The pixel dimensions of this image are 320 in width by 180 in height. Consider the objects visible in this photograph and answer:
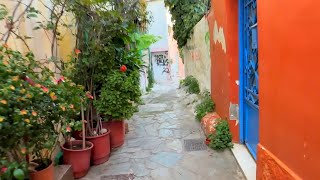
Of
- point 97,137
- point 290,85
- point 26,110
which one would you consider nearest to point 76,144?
point 97,137

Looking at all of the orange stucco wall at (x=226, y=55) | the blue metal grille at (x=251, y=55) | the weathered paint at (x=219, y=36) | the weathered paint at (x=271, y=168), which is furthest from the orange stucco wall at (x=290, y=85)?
the weathered paint at (x=219, y=36)

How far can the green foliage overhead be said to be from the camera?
10.8 m

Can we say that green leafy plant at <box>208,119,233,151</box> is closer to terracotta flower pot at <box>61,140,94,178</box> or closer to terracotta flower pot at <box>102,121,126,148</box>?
terracotta flower pot at <box>102,121,126,148</box>

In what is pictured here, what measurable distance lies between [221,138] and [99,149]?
7.56ft

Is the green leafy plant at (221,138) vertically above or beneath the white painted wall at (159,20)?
beneath

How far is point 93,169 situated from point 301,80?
12.6 ft

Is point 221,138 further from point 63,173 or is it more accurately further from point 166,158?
point 63,173

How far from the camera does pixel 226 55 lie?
212 inches

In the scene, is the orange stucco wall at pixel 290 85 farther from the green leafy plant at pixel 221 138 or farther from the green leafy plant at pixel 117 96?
the green leafy plant at pixel 117 96

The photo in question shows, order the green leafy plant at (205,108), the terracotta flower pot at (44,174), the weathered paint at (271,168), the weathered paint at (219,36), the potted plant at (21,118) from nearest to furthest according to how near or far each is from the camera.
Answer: the potted plant at (21,118) → the weathered paint at (271,168) → the terracotta flower pot at (44,174) → the weathered paint at (219,36) → the green leafy plant at (205,108)

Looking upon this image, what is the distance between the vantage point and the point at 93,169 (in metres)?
5.04

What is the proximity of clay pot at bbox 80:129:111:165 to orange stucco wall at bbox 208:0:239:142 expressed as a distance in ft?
7.91

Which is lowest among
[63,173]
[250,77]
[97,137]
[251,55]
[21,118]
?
[63,173]

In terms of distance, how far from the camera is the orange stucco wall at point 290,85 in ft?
7.45
